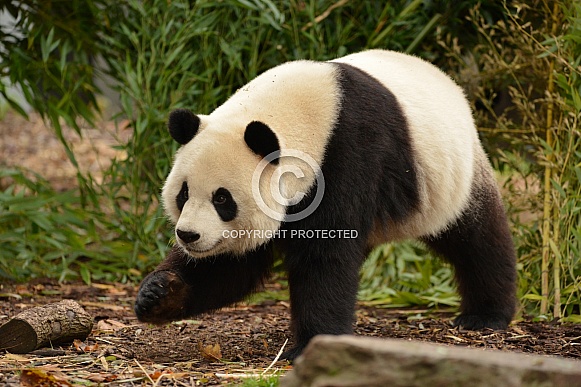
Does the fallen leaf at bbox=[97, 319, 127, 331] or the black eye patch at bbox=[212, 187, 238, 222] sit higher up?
the black eye patch at bbox=[212, 187, 238, 222]

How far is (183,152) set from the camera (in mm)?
3951

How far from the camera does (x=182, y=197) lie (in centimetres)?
391

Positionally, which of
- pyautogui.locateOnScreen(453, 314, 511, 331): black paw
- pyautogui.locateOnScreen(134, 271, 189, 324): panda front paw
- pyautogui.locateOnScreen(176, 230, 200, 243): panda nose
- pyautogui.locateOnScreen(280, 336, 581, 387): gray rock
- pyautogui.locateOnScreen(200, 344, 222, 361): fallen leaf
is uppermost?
pyautogui.locateOnScreen(176, 230, 200, 243): panda nose

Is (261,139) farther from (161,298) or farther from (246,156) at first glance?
(161,298)

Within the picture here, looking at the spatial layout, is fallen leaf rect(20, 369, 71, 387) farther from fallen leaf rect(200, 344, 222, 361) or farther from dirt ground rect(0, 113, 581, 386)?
fallen leaf rect(200, 344, 222, 361)

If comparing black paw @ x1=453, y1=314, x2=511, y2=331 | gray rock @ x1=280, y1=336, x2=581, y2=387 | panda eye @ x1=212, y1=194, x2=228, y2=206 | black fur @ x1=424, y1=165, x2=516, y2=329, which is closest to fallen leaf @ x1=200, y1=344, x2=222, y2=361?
panda eye @ x1=212, y1=194, x2=228, y2=206

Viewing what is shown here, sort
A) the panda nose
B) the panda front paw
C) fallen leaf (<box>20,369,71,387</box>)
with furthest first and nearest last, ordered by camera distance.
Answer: the panda front paw → the panda nose → fallen leaf (<box>20,369,71,387</box>)

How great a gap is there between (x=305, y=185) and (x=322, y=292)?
1.80 ft

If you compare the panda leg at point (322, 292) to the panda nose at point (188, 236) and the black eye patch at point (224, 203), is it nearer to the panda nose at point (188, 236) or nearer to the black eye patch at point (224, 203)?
the black eye patch at point (224, 203)

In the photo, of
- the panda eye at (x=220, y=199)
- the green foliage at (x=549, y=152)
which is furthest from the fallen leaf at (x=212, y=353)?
the green foliage at (x=549, y=152)

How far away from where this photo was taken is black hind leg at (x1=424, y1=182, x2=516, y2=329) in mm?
4969

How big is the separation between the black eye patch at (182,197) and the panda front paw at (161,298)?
46cm

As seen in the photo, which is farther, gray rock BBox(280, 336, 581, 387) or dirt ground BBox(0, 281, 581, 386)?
dirt ground BBox(0, 281, 581, 386)

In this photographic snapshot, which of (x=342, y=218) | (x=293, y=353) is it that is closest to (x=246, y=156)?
(x=342, y=218)
